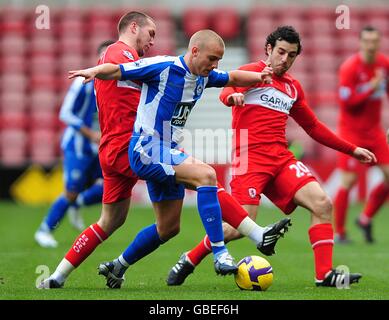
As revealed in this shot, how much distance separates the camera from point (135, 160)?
6.61 m

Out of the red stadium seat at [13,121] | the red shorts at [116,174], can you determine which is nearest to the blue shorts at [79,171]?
the red shorts at [116,174]

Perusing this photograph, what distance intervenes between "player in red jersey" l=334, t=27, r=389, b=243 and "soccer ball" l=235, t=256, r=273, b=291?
15.1 ft

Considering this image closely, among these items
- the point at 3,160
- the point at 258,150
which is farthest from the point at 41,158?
the point at 258,150

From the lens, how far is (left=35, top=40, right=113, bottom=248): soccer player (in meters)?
10.8

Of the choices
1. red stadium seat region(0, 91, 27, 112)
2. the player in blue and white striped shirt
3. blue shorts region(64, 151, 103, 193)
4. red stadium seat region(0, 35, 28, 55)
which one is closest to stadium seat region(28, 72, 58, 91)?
red stadium seat region(0, 91, 27, 112)

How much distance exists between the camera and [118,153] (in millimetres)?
6879

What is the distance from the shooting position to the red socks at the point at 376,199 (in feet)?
37.4

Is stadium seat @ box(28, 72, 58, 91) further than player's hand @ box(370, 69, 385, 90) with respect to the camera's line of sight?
Yes

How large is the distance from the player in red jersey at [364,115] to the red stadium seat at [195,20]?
9.09m

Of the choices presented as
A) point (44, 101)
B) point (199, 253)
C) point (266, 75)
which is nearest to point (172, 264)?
point (199, 253)

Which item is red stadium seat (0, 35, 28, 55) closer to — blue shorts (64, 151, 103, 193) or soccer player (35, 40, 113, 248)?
soccer player (35, 40, 113, 248)

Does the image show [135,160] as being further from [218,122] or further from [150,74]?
[218,122]

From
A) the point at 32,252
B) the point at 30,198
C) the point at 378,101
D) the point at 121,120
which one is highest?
the point at 121,120

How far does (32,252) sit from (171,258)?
1.53 meters
